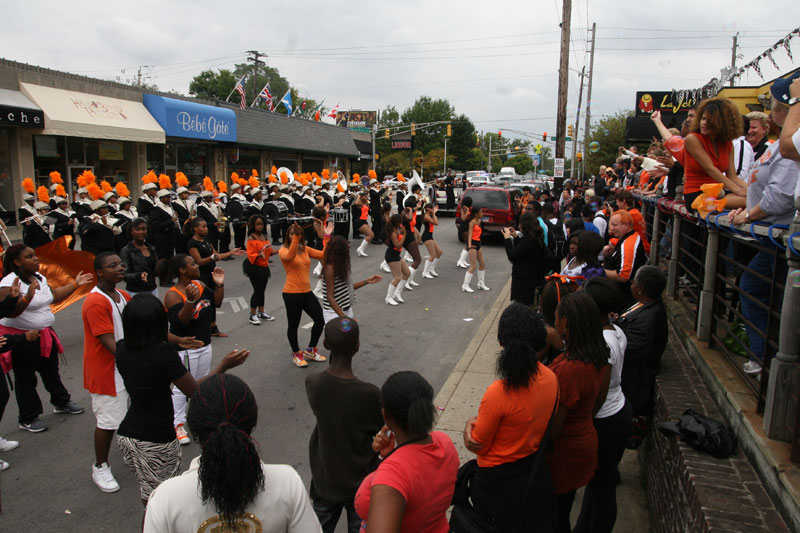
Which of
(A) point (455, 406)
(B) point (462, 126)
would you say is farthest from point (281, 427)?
(B) point (462, 126)

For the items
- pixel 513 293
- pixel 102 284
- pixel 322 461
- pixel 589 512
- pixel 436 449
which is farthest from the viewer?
pixel 513 293

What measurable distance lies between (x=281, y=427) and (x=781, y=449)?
4169 mm

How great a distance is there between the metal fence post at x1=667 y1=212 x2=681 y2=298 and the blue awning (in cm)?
2091

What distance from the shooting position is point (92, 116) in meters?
19.3

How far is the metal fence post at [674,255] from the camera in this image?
5965mm

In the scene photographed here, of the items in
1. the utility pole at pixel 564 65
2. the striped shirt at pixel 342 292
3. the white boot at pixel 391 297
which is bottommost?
the white boot at pixel 391 297

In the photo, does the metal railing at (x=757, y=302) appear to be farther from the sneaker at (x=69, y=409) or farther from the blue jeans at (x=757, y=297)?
the sneaker at (x=69, y=409)

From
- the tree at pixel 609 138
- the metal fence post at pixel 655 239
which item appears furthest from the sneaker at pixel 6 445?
the tree at pixel 609 138

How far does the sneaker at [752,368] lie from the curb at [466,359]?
280 centimetres

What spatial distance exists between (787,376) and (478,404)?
3640 millimetres

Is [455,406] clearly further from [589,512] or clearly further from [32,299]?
[32,299]

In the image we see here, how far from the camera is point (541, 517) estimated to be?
2854 mm

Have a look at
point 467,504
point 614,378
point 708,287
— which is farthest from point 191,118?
point 467,504

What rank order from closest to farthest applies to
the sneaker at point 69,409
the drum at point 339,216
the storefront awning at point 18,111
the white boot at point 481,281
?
the sneaker at point 69,409 < the white boot at point 481,281 < the drum at point 339,216 < the storefront awning at point 18,111
